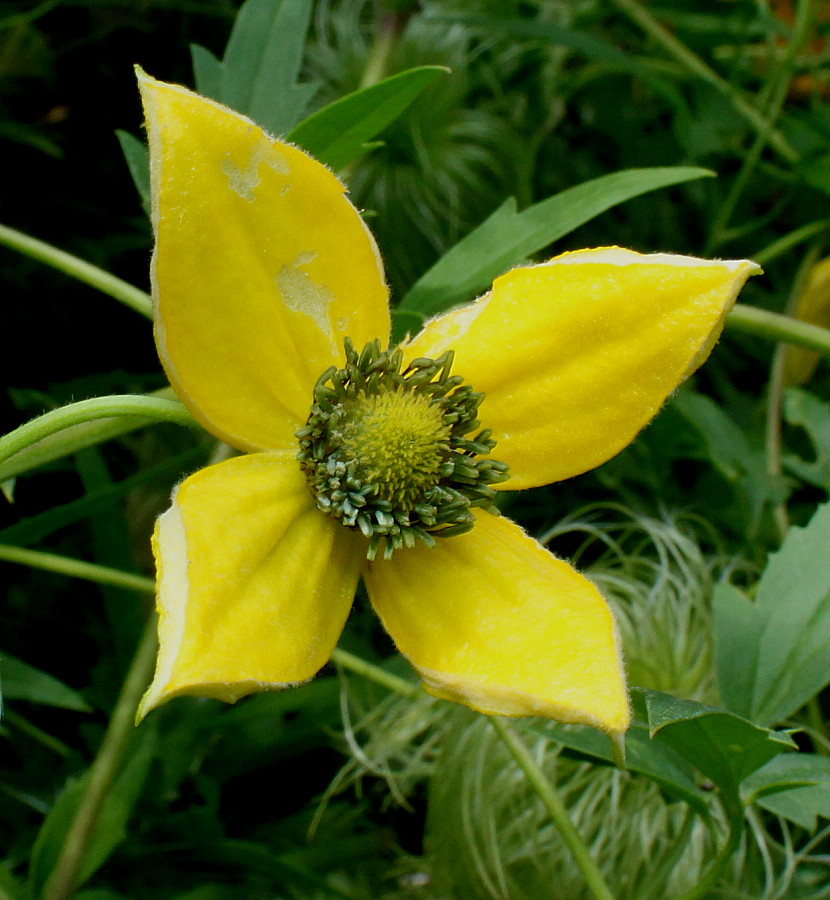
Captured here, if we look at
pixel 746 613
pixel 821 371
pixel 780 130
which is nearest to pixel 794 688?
pixel 746 613

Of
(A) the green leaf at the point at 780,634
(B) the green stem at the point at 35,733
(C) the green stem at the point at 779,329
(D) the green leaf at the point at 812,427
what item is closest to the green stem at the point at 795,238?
(D) the green leaf at the point at 812,427

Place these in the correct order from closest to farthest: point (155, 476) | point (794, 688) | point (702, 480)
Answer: point (794, 688) → point (155, 476) → point (702, 480)

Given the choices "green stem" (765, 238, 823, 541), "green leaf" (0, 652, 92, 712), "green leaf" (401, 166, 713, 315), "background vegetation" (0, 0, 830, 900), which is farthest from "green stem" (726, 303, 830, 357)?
"green leaf" (0, 652, 92, 712)

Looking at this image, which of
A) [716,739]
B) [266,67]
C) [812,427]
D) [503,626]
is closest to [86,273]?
[266,67]

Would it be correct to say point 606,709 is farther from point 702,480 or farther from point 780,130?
point 780,130

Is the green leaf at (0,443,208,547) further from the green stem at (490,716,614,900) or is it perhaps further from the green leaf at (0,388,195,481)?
the green stem at (490,716,614,900)

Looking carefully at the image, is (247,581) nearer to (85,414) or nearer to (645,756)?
Answer: (85,414)

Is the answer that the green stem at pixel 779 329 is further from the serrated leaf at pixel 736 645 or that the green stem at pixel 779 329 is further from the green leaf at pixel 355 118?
the green leaf at pixel 355 118
